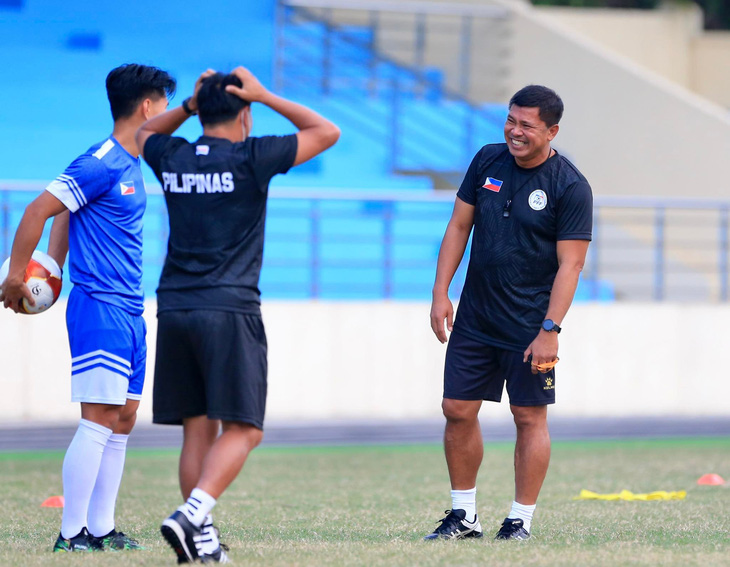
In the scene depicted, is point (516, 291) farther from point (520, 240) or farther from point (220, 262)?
point (220, 262)

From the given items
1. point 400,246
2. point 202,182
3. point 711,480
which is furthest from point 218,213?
point 400,246

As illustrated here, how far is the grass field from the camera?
4.09 meters

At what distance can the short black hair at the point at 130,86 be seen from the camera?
455 centimetres

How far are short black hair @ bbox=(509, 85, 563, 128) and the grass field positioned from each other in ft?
5.73

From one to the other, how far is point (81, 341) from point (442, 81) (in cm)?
1341

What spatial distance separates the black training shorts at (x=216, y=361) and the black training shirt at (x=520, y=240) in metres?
1.20

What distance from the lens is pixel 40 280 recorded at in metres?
4.66

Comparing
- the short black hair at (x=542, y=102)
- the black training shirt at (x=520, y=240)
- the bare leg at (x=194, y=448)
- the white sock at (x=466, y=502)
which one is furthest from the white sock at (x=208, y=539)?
the short black hair at (x=542, y=102)

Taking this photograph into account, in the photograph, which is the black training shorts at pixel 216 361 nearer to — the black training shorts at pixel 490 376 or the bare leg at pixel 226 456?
the bare leg at pixel 226 456

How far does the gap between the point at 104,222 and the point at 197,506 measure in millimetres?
1312

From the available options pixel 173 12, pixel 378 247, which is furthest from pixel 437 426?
pixel 173 12

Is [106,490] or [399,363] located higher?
[106,490]

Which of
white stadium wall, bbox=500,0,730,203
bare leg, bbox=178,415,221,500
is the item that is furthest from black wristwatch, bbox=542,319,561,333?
white stadium wall, bbox=500,0,730,203

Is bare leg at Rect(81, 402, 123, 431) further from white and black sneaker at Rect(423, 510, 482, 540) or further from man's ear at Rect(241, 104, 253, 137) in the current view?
white and black sneaker at Rect(423, 510, 482, 540)
